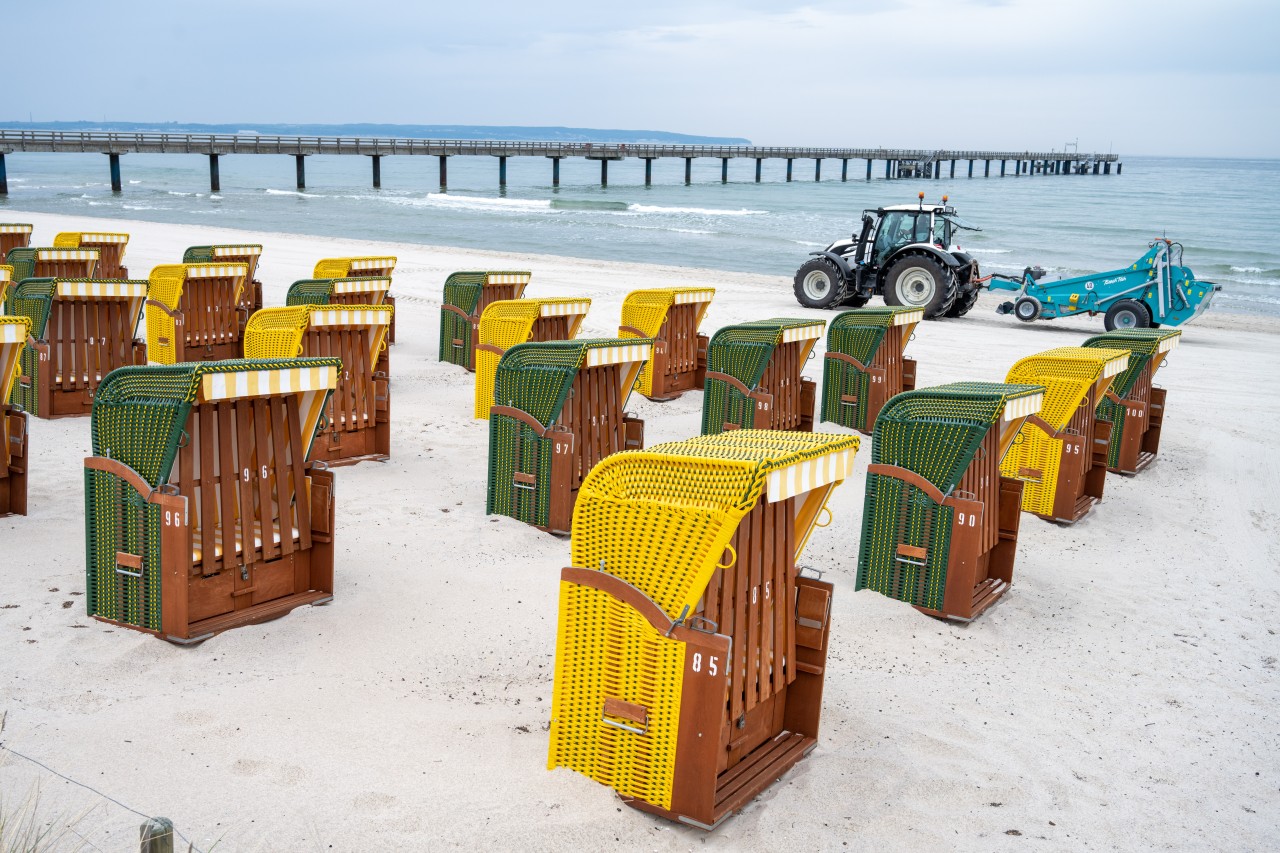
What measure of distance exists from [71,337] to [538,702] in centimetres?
697

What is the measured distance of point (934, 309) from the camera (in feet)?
62.0

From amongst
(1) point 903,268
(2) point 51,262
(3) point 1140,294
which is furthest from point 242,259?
(3) point 1140,294

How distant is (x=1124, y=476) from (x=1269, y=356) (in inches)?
355

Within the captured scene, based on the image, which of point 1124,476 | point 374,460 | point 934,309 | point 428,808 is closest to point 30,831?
point 428,808

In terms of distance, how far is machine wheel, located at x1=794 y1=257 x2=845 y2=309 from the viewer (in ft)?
64.2

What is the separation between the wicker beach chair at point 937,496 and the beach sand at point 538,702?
220 mm

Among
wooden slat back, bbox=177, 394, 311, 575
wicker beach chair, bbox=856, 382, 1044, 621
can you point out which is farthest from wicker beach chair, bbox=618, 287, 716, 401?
wooden slat back, bbox=177, 394, 311, 575

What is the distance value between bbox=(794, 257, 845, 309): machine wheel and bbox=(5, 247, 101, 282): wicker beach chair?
1123cm

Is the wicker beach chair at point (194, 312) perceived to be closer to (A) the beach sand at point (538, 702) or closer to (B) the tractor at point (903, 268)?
(A) the beach sand at point (538, 702)

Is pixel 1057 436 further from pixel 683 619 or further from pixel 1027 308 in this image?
pixel 1027 308

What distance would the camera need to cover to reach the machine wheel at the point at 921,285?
18.7 metres

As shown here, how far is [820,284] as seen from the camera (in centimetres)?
1995

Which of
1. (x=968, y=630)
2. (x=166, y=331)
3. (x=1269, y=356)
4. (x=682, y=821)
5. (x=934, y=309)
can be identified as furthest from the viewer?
(x=934, y=309)

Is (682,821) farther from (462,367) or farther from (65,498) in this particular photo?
(462,367)
